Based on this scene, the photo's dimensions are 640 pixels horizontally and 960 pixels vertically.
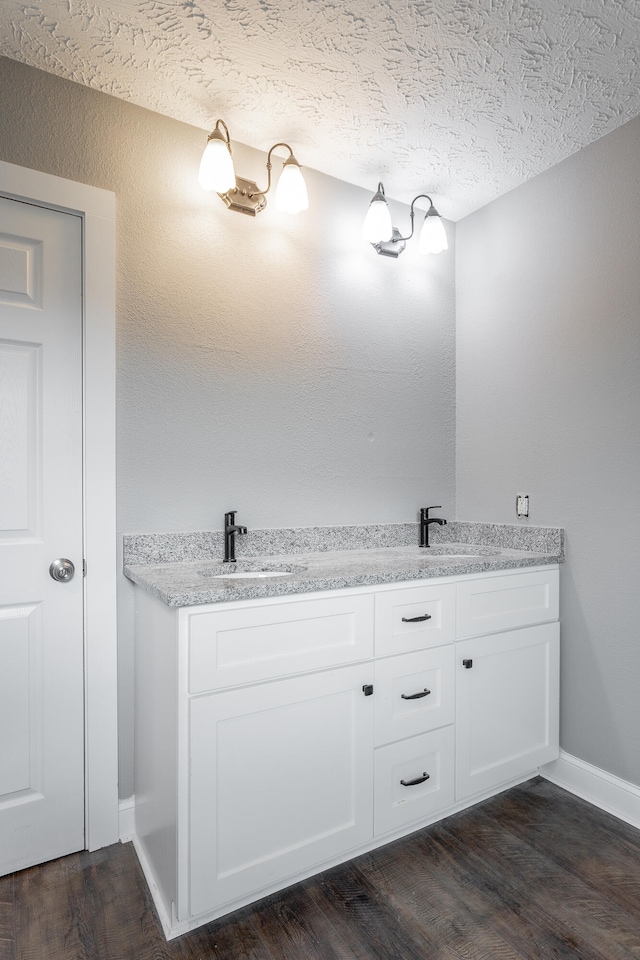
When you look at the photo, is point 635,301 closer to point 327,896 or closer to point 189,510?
point 189,510

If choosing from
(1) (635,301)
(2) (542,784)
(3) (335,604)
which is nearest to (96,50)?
(3) (335,604)

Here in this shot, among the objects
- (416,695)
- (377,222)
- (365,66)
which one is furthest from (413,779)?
(365,66)

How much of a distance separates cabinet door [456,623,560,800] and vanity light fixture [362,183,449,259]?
5.25 ft

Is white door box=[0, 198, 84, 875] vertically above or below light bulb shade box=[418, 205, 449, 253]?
below

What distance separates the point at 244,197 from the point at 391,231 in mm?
626

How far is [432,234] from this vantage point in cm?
231

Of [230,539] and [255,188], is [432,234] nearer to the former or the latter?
[255,188]

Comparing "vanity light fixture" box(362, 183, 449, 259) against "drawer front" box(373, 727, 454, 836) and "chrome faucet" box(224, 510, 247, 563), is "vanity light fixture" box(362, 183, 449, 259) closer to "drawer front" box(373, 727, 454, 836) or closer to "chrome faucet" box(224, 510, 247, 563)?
"chrome faucet" box(224, 510, 247, 563)

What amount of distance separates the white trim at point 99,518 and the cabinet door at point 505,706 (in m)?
1.14

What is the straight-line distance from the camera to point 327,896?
4.94 feet

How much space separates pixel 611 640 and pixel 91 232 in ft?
7.43

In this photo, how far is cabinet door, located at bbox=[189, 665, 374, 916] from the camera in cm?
135

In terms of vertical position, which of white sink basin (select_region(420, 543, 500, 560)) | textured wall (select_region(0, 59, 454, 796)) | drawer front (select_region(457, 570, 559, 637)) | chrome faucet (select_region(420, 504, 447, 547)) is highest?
textured wall (select_region(0, 59, 454, 796))

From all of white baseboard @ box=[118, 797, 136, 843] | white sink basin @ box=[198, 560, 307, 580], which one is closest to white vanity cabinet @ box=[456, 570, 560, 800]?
white sink basin @ box=[198, 560, 307, 580]
